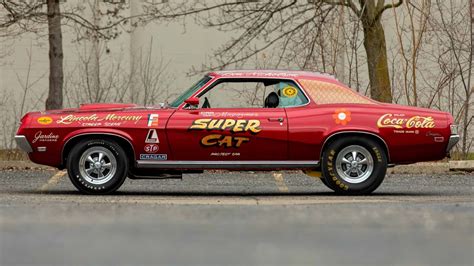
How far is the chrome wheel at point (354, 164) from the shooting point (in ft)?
45.5

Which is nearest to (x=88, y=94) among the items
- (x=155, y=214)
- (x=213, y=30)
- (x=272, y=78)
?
(x=213, y=30)

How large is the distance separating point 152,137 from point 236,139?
3.11 feet

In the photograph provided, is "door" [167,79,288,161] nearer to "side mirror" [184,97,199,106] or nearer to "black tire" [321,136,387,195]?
"side mirror" [184,97,199,106]

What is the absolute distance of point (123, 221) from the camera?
→ 407 inches

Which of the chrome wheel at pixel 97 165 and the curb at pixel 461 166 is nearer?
the chrome wheel at pixel 97 165

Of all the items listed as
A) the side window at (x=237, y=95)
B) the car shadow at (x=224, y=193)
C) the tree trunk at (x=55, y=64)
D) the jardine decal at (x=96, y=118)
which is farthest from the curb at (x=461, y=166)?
the tree trunk at (x=55, y=64)

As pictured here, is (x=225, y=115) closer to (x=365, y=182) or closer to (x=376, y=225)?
(x=365, y=182)

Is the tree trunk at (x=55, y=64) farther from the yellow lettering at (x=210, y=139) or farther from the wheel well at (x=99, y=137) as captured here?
the yellow lettering at (x=210, y=139)

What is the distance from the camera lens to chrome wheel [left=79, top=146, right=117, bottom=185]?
45.1 feet

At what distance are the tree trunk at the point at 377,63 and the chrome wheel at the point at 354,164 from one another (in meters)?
8.28

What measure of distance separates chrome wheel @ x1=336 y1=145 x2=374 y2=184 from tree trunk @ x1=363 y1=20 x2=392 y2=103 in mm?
8280

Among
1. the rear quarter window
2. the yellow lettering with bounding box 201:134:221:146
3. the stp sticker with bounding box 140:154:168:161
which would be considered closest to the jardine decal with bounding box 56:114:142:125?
the stp sticker with bounding box 140:154:168:161

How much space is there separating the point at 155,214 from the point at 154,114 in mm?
2951

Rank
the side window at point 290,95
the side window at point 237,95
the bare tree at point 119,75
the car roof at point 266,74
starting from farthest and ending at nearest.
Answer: the bare tree at point 119,75, the side window at point 237,95, the car roof at point 266,74, the side window at point 290,95
